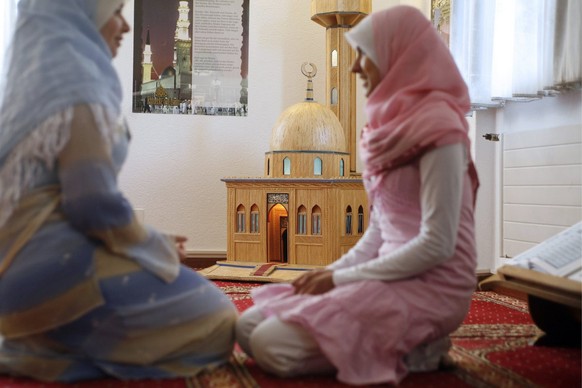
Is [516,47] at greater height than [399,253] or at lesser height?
greater

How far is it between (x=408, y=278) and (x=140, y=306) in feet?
2.29

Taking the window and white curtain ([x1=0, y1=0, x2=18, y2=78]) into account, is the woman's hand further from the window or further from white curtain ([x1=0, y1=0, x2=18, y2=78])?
white curtain ([x1=0, y1=0, x2=18, y2=78])

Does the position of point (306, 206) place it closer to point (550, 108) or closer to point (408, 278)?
point (550, 108)

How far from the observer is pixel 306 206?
13.5ft

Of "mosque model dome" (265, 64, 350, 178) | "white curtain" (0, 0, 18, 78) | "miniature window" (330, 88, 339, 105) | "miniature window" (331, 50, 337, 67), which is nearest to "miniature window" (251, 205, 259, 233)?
"mosque model dome" (265, 64, 350, 178)

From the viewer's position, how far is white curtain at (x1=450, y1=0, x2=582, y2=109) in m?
2.94

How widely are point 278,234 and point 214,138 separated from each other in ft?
3.29

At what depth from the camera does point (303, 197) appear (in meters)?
4.13

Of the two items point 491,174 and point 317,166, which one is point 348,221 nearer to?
point 317,166

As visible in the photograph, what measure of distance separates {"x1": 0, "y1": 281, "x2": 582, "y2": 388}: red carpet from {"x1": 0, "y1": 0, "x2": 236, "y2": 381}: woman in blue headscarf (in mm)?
68

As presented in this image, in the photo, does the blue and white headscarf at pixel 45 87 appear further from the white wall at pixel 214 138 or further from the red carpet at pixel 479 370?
the white wall at pixel 214 138

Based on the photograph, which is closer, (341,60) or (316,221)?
(316,221)

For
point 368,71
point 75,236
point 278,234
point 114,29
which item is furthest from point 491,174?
point 75,236

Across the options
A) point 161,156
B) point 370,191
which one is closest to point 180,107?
point 161,156
